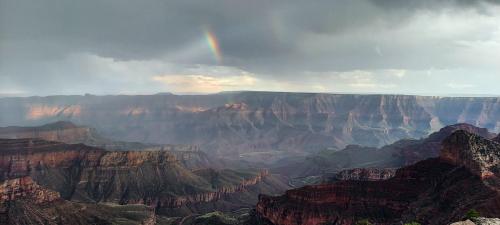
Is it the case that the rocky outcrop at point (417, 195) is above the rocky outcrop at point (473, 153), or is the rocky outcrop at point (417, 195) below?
below

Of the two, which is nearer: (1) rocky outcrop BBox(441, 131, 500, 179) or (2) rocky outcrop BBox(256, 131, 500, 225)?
(2) rocky outcrop BBox(256, 131, 500, 225)

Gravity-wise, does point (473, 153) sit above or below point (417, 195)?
above

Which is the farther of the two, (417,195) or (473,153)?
(417,195)

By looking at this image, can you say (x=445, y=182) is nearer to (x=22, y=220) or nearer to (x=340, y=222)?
(x=340, y=222)

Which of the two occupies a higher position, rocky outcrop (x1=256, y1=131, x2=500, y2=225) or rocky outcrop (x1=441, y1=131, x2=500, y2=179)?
rocky outcrop (x1=441, y1=131, x2=500, y2=179)

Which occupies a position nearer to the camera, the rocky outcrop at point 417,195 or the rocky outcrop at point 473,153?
the rocky outcrop at point 417,195

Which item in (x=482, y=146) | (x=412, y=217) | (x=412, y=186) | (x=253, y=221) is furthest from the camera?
(x=253, y=221)

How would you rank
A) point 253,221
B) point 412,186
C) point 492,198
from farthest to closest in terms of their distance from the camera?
point 253,221, point 412,186, point 492,198

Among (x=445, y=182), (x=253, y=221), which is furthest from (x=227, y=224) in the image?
(x=445, y=182)
